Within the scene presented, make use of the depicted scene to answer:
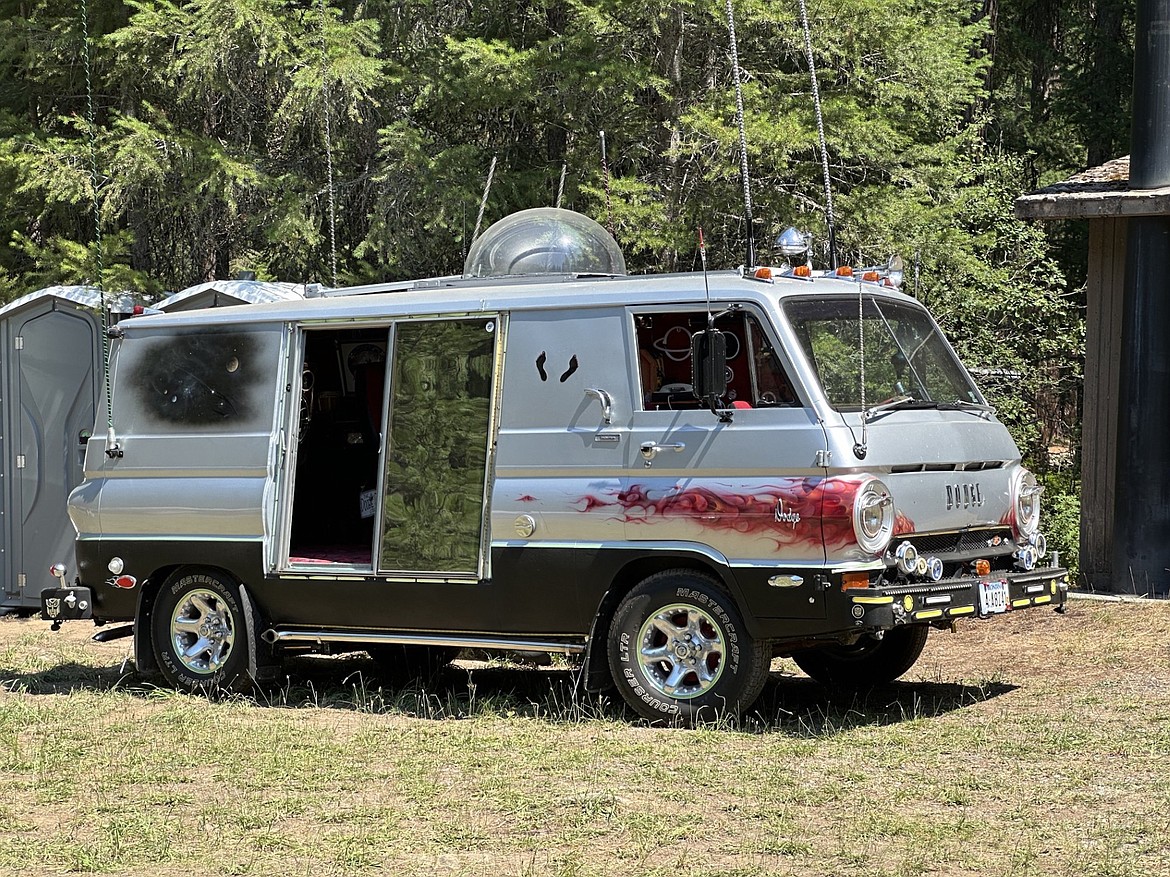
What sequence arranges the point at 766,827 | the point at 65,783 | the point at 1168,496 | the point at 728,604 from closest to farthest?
the point at 766,827
the point at 65,783
the point at 728,604
the point at 1168,496

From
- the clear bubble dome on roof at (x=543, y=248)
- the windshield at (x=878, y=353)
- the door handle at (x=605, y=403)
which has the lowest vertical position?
the door handle at (x=605, y=403)

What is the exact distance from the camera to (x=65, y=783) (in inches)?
293

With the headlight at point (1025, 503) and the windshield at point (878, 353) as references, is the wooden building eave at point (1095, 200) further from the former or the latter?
the headlight at point (1025, 503)

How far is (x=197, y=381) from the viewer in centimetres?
1023

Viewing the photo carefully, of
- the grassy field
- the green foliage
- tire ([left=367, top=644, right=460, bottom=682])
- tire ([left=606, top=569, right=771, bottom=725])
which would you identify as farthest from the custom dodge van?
the green foliage

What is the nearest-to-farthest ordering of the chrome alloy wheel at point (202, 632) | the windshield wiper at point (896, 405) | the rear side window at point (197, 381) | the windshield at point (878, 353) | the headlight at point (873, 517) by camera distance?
the headlight at point (873, 517) → the windshield wiper at point (896, 405) → the windshield at point (878, 353) → the rear side window at point (197, 381) → the chrome alloy wheel at point (202, 632)

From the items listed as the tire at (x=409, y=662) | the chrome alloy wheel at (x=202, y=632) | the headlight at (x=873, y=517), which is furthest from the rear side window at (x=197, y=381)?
the headlight at (x=873, y=517)

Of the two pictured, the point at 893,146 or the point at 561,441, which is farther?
the point at 893,146

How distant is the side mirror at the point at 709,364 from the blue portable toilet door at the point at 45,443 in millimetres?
8034

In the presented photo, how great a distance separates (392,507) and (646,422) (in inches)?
68.8

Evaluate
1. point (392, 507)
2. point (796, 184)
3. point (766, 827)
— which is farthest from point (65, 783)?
point (796, 184)

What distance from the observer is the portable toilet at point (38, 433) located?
48.0 ft

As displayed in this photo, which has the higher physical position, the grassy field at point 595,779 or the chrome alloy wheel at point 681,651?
the chrome alloy wheel at point 681,651

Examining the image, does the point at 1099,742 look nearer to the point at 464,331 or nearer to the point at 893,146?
the point at 464,331
